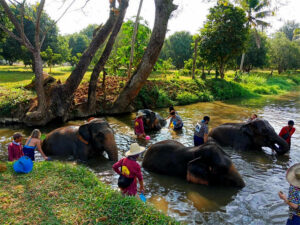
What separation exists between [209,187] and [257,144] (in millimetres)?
3547

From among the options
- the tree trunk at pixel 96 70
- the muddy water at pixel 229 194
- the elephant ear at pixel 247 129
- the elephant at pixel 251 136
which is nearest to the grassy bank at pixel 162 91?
the tree trunk at pixel 96 70

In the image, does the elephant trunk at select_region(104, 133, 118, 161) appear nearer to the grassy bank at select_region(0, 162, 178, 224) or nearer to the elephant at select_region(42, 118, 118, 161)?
the elephant at select_region(42, 118, 118, 161)

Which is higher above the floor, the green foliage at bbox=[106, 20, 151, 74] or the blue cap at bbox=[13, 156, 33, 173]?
the green foliage at bbox=[106, 20, 151, 74]

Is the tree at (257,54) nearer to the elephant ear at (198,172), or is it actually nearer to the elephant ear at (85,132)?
the elephant ear at (85,132)

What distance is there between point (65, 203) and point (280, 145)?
6.79 m

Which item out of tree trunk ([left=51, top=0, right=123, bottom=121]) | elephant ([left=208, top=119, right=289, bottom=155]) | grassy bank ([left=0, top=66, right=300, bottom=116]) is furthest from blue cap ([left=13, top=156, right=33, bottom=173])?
grassy bank ([left=0, top=66, right=300, bottom=116])

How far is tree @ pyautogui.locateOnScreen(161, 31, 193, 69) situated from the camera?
179 feet

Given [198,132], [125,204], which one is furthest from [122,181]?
[198,132]

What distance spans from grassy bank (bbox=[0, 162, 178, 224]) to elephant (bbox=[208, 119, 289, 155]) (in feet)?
18.5

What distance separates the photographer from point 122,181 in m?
5.02

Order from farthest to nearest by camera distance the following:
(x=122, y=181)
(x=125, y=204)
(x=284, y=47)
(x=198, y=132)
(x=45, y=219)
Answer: (x=284, y=47) < (x=198, y=132) < (x=122, y=181) < (x=125, y=204) < (x=45, y=219)

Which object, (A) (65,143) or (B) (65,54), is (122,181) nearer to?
(A) (65,143)

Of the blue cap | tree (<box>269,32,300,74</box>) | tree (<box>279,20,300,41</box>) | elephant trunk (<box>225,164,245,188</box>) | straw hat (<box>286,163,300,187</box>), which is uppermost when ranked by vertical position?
tree (<box>279,20,300,41</box>)

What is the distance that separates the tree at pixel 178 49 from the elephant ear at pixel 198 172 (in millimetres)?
49544
